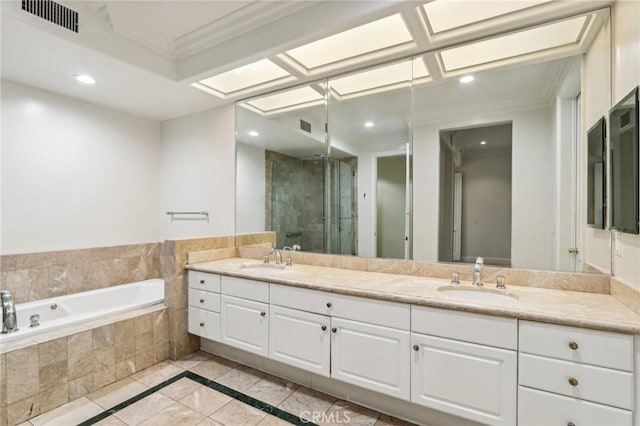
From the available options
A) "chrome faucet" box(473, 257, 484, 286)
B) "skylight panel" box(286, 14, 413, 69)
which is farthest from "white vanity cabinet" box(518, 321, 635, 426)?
"skylight panel" box(286, 14, 413, 69)

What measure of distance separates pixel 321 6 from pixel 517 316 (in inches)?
84.2

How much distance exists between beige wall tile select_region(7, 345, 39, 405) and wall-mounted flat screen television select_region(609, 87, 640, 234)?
3.47m

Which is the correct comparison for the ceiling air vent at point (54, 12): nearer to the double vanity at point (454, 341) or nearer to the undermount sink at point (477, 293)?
the double vanity at point (454, 341)

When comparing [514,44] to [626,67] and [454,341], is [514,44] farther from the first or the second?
[454,341]

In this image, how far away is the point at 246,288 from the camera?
2.38 meters

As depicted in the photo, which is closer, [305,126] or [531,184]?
[531,184]

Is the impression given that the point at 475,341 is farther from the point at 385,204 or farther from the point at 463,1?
the point at 463,1

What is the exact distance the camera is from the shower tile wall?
2.82 m

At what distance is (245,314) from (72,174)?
2.38 m

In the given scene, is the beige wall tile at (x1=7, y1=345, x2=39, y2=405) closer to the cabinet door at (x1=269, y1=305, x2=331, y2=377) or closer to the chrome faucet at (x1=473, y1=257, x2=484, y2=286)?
the cabinet door at (x1=269, y1=305, x2=331, y2=377)

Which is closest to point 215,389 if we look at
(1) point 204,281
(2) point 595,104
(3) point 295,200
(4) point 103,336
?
(1) point 204,281

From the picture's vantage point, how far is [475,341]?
156 cm

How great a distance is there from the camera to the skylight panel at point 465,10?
1873 millimetres

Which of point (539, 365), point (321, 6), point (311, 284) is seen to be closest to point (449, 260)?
point (539, 365)
